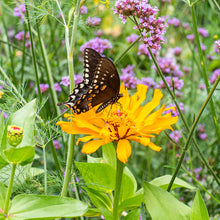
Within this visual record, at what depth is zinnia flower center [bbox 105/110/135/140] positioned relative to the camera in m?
0.68

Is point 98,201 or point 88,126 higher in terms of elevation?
point 88,126

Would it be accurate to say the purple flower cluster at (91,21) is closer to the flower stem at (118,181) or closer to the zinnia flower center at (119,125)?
the zinnia flower center at (119,125)

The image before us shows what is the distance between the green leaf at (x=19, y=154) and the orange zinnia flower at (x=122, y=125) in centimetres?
9

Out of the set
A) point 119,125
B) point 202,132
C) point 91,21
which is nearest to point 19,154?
point 119,125

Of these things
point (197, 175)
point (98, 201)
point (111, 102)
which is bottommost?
point (197, 175)

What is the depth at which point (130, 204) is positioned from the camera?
0.74 meters

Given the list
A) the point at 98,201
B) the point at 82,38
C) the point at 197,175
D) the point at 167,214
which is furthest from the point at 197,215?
the point at 82,38

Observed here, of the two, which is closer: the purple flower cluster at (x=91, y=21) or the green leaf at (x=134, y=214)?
the green leaf at (x=134, y=214)

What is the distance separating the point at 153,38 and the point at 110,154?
0.29 meters

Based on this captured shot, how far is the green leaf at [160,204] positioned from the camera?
26.2 inches

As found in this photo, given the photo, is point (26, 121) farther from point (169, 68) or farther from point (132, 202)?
point (169, 68)

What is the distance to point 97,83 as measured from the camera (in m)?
0.83

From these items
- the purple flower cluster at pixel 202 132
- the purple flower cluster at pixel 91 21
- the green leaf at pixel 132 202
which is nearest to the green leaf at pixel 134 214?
the green leaf at pixel 132 202

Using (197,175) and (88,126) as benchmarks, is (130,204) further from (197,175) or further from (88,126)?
(197,175)
